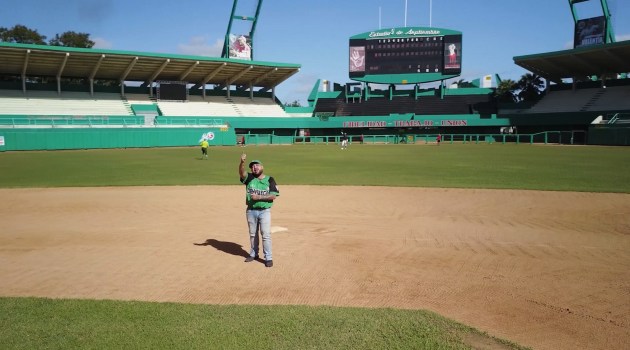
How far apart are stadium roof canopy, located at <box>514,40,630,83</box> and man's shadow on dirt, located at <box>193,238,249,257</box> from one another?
59.4 metres

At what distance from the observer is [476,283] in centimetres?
685

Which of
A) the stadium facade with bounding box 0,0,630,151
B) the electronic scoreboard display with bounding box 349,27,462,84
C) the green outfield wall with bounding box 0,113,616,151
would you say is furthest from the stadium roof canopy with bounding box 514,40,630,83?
the electronic scoreboard display with bounding box 349,27,462,84

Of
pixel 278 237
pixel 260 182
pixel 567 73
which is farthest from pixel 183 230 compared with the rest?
pixel 567 73

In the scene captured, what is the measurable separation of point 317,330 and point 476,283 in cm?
306

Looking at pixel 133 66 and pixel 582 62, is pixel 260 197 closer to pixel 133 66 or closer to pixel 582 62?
pixel 133 66

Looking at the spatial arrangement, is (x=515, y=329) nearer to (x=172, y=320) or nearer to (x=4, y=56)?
(x=172, y=320)

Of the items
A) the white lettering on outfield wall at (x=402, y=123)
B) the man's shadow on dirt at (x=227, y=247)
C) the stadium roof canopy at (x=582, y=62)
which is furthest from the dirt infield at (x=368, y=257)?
the white lettering on outfield wall at (x=402, y=123)

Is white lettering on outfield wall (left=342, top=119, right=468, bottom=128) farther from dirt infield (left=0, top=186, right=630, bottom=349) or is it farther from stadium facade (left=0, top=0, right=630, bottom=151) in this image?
dirt infield (left=0, top=186, right=630, bottom=349)

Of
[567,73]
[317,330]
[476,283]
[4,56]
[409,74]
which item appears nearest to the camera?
[317,330]

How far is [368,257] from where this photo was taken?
27.6 ft

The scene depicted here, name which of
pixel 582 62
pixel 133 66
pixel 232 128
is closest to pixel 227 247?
pixel 232 128

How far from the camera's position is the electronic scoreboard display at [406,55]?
69562mm

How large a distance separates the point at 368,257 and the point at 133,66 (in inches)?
2371

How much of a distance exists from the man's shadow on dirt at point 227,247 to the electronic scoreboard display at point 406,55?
6659cm
